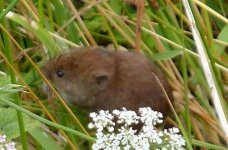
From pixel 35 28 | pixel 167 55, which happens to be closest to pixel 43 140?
pixel 35 28

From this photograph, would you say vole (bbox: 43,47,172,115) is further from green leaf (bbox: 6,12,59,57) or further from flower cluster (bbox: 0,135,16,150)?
flower cluster (bbox: 0,135,16,150)

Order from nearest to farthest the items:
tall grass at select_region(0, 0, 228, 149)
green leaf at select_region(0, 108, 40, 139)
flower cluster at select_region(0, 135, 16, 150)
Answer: flower cluster at select_region(0, 135, 16, 150)
green leaf at select_region(0, 108, 40, 139)
tall grass at select_region(0, 0, 228, 149)

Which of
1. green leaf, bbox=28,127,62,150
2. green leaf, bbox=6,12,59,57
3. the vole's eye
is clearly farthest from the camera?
the vole's eye

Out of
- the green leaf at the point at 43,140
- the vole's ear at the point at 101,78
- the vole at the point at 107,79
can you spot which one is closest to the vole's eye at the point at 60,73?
the vole at the point at 107,79

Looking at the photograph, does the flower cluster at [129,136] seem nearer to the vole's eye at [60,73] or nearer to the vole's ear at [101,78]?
the vole's ear at [101,78]

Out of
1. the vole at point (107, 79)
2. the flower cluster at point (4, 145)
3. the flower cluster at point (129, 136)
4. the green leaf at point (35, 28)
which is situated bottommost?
the vole at point (107, 79)

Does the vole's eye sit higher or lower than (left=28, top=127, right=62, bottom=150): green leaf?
lower

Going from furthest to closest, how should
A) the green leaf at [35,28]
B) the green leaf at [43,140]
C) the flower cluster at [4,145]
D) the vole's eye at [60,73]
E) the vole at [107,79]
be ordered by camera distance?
the vole's eye at [60,73], the vole at [107,79], the green leaf at [35,28], the green leaf at [43,140], the flower cluster at [4,145]

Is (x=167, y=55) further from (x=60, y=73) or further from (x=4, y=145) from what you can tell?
(x=4, y=145)

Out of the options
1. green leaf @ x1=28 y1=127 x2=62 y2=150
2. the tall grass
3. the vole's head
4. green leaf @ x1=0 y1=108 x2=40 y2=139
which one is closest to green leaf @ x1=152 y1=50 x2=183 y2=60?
the tall grass
